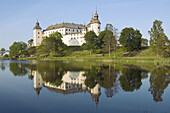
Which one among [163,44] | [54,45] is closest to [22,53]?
[54,45]

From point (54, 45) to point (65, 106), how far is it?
80.5m

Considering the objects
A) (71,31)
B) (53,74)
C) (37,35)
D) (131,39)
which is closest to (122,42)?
(131,39)

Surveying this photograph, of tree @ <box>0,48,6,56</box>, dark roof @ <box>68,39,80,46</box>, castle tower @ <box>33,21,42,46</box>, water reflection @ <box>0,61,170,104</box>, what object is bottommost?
water reflection @ <box>0,61,170,104</box>

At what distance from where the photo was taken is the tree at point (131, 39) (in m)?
74.0

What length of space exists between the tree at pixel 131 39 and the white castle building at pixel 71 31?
3084cm

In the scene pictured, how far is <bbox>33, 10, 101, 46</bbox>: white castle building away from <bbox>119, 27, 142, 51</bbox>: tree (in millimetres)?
30842

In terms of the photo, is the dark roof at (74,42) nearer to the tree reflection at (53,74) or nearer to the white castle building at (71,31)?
the white castle building at (71,31)

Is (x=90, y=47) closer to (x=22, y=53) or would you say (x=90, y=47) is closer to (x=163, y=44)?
(x=163, y=44)

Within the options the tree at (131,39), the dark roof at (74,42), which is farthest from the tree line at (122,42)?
the dark roof at (74,42)

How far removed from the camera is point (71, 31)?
13262 cm

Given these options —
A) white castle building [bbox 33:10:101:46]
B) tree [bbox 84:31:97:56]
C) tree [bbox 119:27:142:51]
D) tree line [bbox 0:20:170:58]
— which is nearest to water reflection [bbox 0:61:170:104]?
tree line [bbox 0:20:170:58]

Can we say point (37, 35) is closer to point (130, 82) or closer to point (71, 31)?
point (71, 31)

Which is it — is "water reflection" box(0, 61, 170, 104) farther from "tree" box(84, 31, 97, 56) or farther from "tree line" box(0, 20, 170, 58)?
"tree" box(84, 31, 97, 56)

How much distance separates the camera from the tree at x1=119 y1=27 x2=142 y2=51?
243 ft
